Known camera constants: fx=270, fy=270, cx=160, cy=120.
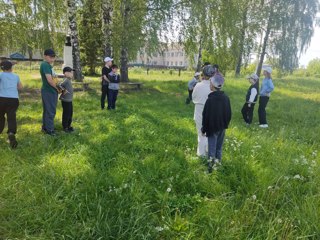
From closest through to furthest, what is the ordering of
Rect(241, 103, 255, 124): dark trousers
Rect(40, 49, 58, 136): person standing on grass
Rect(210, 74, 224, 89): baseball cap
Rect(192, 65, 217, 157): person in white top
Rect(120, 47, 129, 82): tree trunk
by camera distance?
1. Rect(210, 74, 224, 89): baseball cap
2. Rect(192, 65, 217, 157): person in white top
3. Rect(40, 49, 58, 136): person standing on grass
4. Rect(241, 103, 255, 124): dark trousers
5. Rect(120, 47, 129, 82): tree trunk

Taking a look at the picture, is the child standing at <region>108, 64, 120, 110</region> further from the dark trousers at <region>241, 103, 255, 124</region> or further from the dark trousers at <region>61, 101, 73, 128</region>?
the dark trousers at <region>241, 103, 255, 124</region>

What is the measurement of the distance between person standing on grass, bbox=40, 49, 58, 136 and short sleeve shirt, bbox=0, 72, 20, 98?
2.12 feet

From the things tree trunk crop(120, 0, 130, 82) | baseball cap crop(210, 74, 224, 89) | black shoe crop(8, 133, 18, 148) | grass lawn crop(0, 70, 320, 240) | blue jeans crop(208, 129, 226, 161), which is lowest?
grass lawn crop(0, 70, 320, 240)

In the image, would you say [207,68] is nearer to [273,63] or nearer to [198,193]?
[198,193]

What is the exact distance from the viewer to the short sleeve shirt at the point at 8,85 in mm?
5260

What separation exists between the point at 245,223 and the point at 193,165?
1.63m

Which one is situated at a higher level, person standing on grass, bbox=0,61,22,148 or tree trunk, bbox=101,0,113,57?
tree trunk, bbox=101,0,113,57

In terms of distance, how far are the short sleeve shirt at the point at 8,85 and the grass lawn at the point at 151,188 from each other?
0.98 meters

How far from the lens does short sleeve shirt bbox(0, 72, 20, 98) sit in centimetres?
526

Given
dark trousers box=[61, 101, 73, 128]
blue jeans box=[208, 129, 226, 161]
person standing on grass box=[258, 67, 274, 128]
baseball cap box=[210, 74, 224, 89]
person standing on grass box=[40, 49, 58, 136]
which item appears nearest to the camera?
baseball cap box=[210, 74, 224, 89]

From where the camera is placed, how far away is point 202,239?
291cm

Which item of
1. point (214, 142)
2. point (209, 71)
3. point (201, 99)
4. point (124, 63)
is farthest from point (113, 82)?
point (124, 63)

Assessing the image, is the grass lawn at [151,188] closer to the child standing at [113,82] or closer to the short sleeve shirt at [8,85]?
the short sleeve shirt at [8,85]

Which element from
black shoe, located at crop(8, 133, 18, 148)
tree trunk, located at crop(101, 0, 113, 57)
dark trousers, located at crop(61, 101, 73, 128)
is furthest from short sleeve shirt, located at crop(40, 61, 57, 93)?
tree trunk, located at crop(101, 0, 113, 57)
